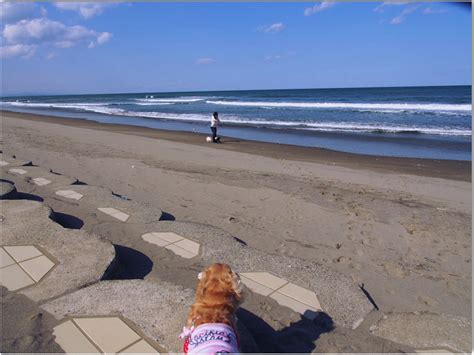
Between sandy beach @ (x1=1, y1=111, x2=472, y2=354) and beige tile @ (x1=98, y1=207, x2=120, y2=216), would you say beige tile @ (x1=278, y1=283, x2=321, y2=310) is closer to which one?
sandy beach @ (x1=1, y1=111, x2=472, y2=354)

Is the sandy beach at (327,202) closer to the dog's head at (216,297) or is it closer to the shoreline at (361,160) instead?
the shoreline at (361,160)

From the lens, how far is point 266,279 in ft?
10.5

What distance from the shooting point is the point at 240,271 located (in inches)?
131

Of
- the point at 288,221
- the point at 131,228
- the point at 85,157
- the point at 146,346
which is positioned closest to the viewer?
the point at 146,346

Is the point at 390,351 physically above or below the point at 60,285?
below

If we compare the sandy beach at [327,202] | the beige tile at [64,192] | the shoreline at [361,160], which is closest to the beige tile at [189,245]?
the sandy beach at [327,202]

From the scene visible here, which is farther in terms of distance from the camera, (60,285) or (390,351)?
(60,285)

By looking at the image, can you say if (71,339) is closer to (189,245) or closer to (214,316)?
(214,316)

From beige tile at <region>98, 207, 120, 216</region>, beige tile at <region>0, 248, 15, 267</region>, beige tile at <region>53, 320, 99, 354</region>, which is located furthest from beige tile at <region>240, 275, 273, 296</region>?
beige tile at <region>98, 207, 120, 216</region>

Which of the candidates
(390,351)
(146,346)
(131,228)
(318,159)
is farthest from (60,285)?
(318,159)

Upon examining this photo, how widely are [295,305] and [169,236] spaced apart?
6.00 ft

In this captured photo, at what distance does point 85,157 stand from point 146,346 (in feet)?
25.8

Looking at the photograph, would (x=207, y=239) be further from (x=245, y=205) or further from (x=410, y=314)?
(x=410, y=314)

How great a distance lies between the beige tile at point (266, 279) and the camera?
3.12m
